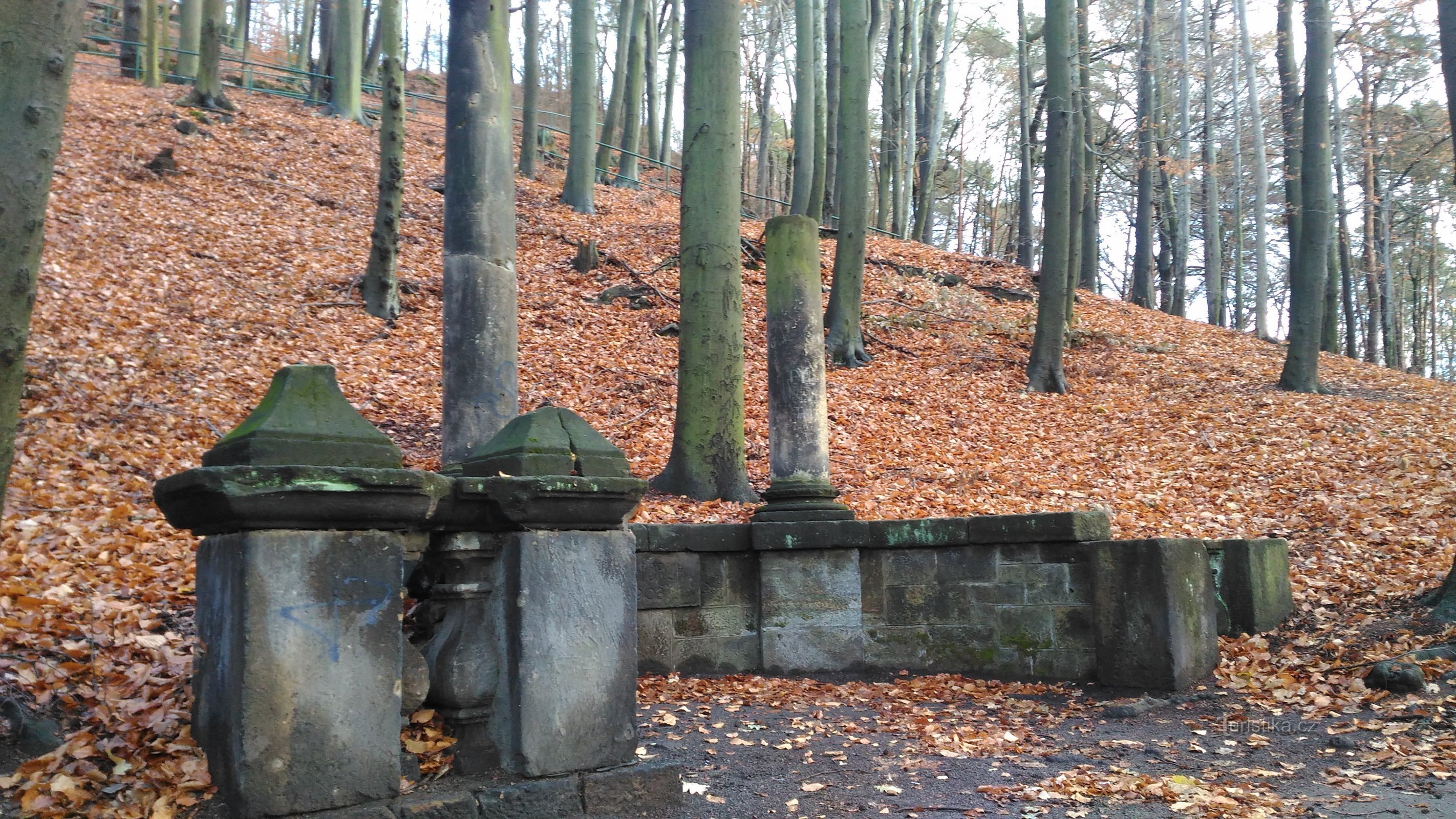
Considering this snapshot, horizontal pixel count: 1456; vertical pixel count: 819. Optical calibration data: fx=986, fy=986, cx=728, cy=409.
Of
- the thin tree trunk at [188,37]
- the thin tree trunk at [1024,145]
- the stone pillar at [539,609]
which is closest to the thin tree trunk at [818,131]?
the thin tree trunk at [1024,145]

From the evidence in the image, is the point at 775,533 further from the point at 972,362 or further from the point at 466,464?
the point at 972,362

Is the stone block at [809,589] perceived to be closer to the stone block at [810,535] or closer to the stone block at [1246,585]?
the stone block at [810,535]

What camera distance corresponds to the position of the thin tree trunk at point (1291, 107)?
18.8 metres

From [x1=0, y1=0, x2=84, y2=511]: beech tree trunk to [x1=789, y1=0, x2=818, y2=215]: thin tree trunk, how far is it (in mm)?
17158

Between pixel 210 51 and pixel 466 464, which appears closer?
pixel 466 464

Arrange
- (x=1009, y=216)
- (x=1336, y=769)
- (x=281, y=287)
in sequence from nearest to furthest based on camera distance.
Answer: (x=1336, y=769)
(x=281, y=287)
(x=1009, y=216)

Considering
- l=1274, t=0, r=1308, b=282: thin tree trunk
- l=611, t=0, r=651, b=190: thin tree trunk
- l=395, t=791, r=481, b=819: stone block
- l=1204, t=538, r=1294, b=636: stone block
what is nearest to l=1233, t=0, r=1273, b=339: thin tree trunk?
l=1274, t=0, r=1308, b=282: thin tree trunk

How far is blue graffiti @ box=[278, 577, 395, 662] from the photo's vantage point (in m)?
2.85

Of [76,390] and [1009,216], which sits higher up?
[1009,216]

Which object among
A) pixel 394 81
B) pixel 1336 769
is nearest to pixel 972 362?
pixel 394 81

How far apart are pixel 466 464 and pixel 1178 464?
9927 mm

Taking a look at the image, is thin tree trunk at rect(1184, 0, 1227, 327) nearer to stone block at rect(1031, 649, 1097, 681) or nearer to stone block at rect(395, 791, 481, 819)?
stone block at rect(1031, 649, 1097, 681)

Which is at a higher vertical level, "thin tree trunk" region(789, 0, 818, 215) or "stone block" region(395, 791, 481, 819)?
"thin tree trunk" region(789, 0, 818, 215)

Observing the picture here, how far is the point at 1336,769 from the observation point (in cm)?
432
